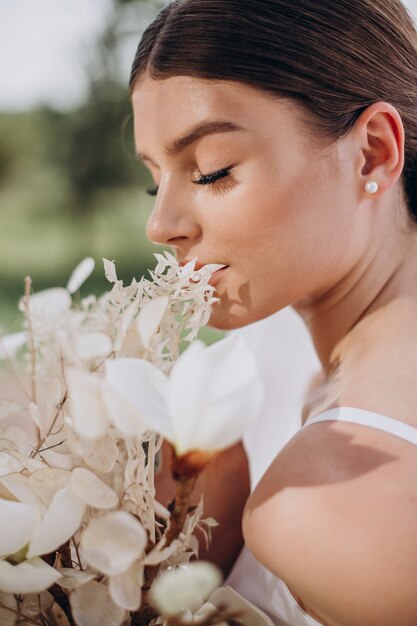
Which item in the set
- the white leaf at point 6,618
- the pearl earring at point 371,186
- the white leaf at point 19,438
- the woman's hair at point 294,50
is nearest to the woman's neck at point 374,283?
the pearl earring at point 371,186

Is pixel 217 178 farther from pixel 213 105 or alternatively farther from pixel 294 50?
pixel 294 50

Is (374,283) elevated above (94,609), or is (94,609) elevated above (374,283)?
(374,283)

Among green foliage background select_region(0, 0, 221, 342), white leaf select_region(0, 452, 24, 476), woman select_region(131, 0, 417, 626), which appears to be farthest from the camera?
green foliage background select_region(0, 0, 221, 342)

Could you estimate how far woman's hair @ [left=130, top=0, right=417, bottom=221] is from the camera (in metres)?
1.08

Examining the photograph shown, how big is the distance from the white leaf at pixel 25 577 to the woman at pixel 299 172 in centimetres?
28

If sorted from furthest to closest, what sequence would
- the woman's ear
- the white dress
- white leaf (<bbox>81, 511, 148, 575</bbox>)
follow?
the white dress, the woman's ear, white leaf (<bbox>81, 511, 148, 575</bbox>)

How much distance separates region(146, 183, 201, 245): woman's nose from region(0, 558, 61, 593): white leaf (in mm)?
593

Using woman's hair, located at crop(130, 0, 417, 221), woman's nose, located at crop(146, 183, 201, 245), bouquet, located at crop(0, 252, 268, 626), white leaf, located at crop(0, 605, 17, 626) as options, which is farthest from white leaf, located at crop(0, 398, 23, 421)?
woman's hair, located at crop(130, 0, 417, 221)

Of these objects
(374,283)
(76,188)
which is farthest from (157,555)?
(76,188)

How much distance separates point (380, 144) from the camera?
1.18m

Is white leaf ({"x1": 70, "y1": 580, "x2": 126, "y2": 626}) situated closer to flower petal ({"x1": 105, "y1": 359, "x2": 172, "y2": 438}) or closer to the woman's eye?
flower petal ({"x1": 105, "y1": 359, "x2": 172, "y2": 438})

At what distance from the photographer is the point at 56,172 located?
911 centimetres

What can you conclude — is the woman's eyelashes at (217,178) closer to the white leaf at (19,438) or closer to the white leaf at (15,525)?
the white leaf at (19,438)

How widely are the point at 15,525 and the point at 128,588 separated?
0.13 m
